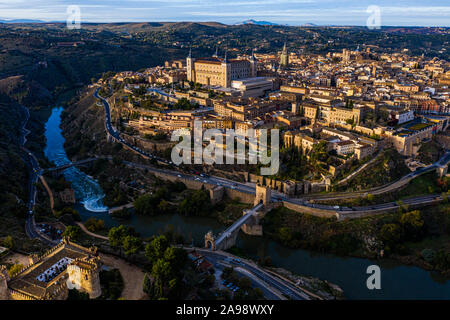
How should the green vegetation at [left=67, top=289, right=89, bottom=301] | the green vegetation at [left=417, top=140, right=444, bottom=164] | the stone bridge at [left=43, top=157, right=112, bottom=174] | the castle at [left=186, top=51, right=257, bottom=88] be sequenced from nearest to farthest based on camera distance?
1. the green vegetation at [left=67, top=289, right=89, bottom=301]
2. the green vegetation at [left=417, top=140, right=444, bottom=164]
3. the stone bridge at [left=43, top=157, right=112, bottom=174]
4. the castle at [left=186, top=51, right=257, bottom=88]

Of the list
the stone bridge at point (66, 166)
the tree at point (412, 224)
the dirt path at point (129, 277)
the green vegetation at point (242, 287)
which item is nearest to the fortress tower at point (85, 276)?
the dirt path at point (129, 277)

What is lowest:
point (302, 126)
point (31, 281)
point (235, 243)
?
point (235, 243)

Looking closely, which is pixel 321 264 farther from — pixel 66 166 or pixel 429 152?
pixel 66 166

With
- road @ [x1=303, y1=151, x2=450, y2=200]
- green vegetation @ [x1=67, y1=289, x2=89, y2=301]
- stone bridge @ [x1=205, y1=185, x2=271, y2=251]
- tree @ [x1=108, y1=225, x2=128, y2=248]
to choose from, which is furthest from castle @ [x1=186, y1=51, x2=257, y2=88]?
green vegetation @ [x1=67, y1=289, x2=89, y2=301]

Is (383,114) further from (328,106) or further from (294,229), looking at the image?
(294,229)

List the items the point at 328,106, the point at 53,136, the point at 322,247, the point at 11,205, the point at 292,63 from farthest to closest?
the point at 292,63, the point at 53,136, the point at 328,106, the point at 11,205, the point at 322,247

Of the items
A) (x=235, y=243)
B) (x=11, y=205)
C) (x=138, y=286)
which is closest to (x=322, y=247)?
(x=235, y=243)

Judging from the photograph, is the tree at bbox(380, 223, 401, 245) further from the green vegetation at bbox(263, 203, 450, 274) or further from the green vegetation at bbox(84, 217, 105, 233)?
the green vegetation at bbox(84, 217, 105, 233)
